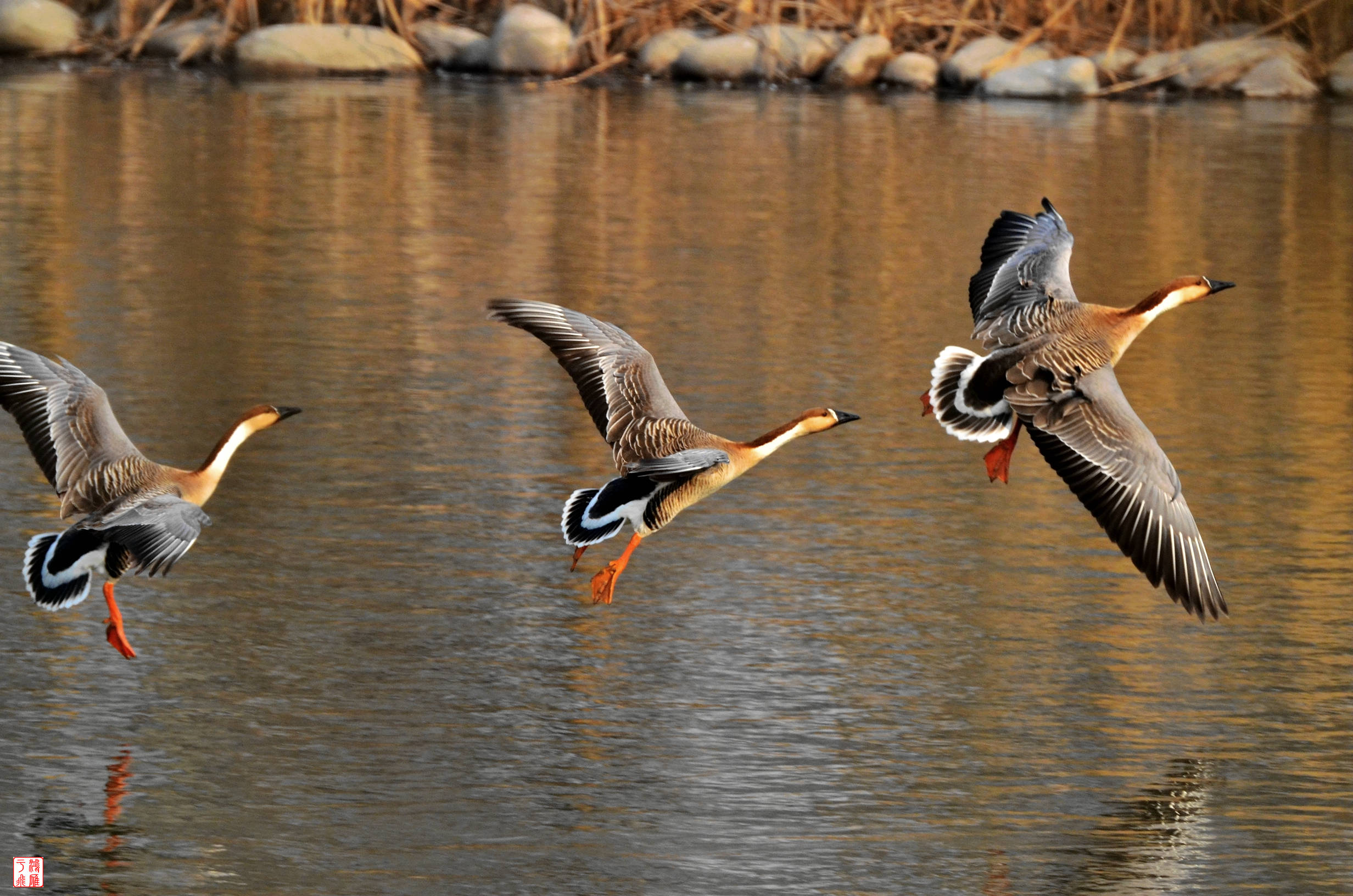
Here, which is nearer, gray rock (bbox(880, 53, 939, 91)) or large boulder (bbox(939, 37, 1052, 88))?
large boulder (bbox(939, 37, 1052, 88))

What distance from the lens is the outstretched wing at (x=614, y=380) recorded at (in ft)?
23.9

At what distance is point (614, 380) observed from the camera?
298 inches

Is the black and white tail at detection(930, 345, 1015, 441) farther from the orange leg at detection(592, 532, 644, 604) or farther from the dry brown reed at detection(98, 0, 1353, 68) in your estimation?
the dry brown reed at detection(98, 0, 1353, 68)

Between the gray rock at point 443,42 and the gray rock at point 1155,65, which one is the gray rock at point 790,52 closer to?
the gray rock at point 443,42

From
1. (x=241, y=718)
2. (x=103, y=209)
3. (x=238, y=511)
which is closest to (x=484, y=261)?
(x=103, y=209)

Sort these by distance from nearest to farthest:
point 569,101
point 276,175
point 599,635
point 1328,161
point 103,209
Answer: point 599,635
point 103,209
point 276,175
point 1328,161
point 569,101

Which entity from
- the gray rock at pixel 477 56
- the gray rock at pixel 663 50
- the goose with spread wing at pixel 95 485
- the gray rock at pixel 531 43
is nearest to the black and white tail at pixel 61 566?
the goose with spread wing at pixel 95 485

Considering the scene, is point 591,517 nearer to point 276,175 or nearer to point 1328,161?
point 276,175

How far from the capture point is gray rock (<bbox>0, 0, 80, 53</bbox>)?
3062 cm

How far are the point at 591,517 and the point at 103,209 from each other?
12038 mm

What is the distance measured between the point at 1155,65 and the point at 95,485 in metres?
25.4

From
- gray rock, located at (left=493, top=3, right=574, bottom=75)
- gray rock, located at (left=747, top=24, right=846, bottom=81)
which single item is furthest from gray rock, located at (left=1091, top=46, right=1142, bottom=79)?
gray rock, located at (left=493, top=3, right=574, bottom=75)

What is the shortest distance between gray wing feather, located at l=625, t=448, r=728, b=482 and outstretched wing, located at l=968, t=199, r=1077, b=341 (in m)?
1.66

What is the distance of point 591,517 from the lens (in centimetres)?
701
